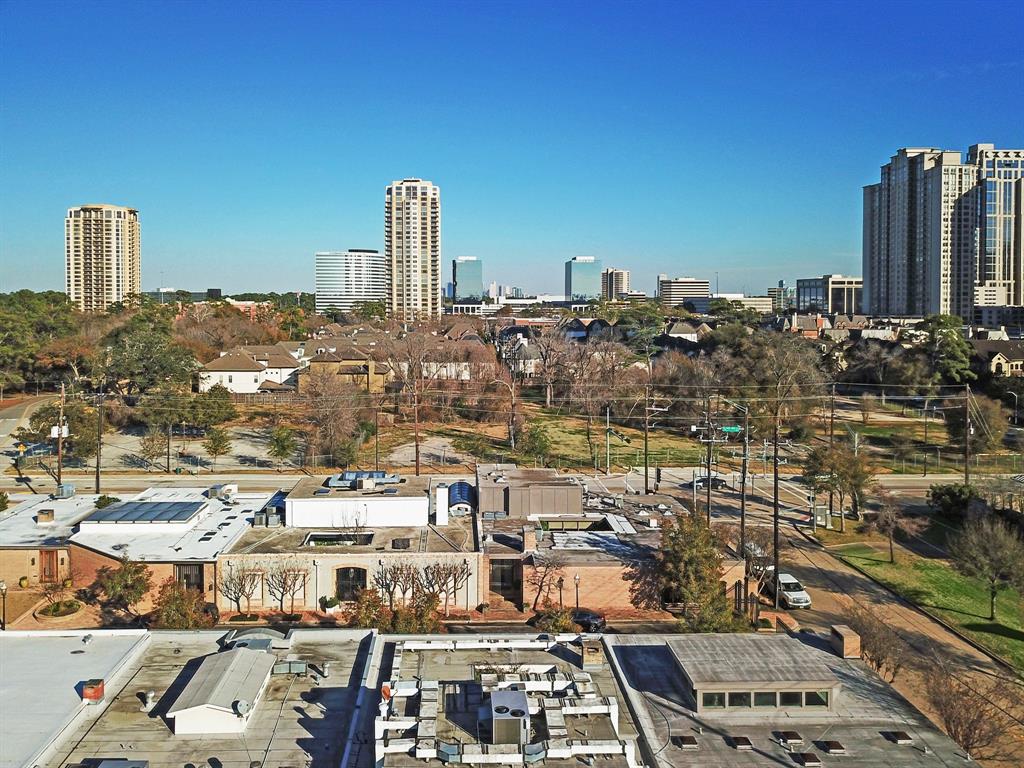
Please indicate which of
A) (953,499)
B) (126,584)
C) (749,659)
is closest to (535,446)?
(953,499)

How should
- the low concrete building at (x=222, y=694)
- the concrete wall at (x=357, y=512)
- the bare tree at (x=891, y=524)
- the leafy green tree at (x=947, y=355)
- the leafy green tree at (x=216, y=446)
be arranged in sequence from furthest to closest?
the leafy green tree at (x=947, y=355) → the leafy green tree at (x=216, y=446) → the bare tree at (x=891, y=524) → the concrete wall at (x=357, y=512) → the low concrete building at (x=222, y=694)

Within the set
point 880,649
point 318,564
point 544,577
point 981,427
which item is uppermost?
point 981,427

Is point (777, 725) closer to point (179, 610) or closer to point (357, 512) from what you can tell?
point (179, 610)

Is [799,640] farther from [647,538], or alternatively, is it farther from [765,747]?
[647,538]

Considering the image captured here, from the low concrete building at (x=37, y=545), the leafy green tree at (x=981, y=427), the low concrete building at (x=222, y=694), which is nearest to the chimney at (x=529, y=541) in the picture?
the low concrete building at (x=222, y=694)

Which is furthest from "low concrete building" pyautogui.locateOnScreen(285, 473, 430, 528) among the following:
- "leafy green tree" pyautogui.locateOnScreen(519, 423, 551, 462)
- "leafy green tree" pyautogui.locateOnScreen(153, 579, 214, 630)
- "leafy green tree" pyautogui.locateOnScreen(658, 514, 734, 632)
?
"leafy green tree" pyautogui.locateOnScreen(519, 423, 551, 462)

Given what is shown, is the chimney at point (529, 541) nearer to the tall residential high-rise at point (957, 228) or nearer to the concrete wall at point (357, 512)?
the concrete wall at point (357, 512)

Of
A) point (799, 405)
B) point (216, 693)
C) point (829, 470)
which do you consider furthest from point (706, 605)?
point (799, 405)

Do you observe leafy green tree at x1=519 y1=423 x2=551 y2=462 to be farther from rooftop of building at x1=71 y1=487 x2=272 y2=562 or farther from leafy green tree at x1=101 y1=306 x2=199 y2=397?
leafy green tree at x1=101 y1=306 x2=199 y2=397
